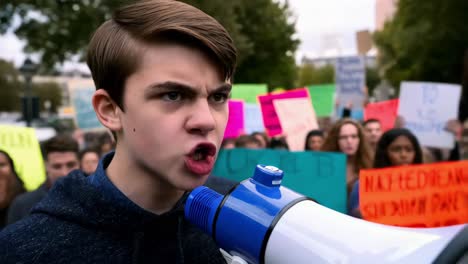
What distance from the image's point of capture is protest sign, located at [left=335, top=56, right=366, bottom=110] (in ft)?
29.9

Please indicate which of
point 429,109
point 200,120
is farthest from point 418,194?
point 429,109

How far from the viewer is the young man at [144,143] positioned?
3.61 feet

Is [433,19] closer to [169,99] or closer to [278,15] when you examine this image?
[278,15]

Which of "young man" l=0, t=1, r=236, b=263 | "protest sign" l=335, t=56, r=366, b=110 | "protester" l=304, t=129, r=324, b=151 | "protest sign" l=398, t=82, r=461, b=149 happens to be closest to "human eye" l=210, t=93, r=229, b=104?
"young man" l=0, t=1, r=236, b=263

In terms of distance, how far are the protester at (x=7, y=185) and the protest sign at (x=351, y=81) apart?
6403 mm

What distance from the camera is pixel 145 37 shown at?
44.5 inches

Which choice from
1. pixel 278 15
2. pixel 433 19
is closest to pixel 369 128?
pixel 433 19

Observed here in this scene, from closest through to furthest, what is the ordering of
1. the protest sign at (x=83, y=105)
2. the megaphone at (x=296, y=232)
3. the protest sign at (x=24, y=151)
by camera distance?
the megaphone at (x=296, y=232), the protest sign at (x=24, y=151), the protest sign at (x=83, y=105)

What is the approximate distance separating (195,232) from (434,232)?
677 millimetres

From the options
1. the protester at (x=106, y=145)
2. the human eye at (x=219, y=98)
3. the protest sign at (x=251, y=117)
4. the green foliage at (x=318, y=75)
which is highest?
the green foliage at (x=318, y=75)

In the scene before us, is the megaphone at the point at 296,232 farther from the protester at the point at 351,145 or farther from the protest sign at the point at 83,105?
the protest sign at the point at 83,105

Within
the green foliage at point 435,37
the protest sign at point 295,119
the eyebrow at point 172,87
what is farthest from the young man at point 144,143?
the green foliage at point 435,37

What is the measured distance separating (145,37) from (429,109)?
5.99 metres

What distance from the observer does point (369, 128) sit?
547 centimetres
